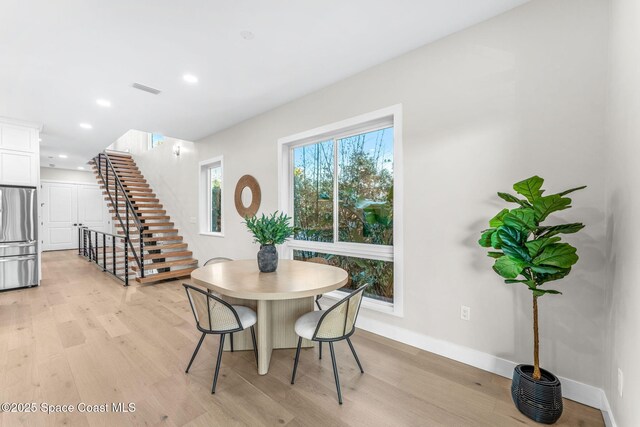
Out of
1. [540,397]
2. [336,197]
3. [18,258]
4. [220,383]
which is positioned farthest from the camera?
[18,258]

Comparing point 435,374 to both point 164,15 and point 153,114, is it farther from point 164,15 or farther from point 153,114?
point 153,114

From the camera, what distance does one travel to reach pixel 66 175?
8930 mm

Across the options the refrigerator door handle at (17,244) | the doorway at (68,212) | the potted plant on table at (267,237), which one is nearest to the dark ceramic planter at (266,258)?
the potted plant on table at (267,237)

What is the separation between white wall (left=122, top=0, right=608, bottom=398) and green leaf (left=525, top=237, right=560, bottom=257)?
0.42 metres

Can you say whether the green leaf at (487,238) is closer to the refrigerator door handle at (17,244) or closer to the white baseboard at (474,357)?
the white baseboard at (474,357)

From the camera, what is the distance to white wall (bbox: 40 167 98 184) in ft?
28.3

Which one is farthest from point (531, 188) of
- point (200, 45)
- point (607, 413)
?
point (200, 45)

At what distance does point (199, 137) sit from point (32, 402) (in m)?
4.49

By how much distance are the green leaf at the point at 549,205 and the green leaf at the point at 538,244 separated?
12 cm

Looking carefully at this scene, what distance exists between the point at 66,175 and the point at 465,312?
11492 millimetres

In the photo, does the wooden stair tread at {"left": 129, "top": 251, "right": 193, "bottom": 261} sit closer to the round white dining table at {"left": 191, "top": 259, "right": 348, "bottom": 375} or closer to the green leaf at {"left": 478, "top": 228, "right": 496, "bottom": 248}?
the round white dining table at {"left": 191, "top": 259, "right": 348, "bottom": 375}

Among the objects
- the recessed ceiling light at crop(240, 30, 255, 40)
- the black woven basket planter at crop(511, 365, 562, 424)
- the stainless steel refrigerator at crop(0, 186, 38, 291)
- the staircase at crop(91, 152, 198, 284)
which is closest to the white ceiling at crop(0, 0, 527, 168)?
the recessed ceiling light at crop(240, 30, 255, 40)

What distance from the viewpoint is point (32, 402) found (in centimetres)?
185

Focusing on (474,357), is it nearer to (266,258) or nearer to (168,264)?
(266,258)
